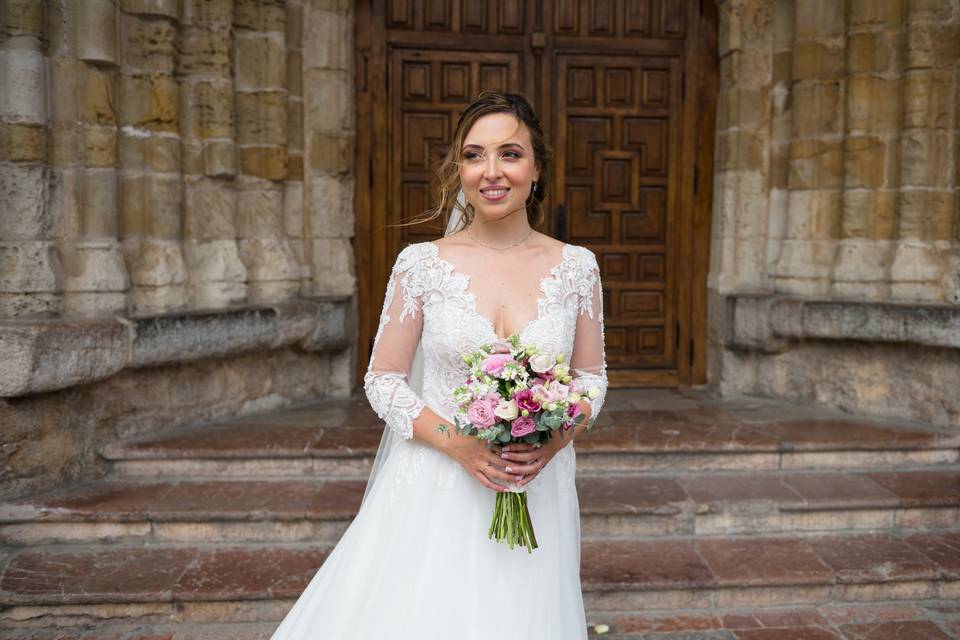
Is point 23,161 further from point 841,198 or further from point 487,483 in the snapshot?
point 841,198

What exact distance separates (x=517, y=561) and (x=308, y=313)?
356 cm

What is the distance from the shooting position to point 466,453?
2.17m

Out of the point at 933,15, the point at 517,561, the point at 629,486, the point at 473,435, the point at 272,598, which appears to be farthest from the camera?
the point at 933,15

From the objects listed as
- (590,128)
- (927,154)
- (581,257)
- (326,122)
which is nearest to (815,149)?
(927,154)

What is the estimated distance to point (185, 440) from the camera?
4.65 m

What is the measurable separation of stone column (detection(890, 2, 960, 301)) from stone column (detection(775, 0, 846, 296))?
1.39 feet

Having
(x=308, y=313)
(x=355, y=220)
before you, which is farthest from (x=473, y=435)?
(x=355, y=220)

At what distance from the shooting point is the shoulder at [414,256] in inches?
92.0

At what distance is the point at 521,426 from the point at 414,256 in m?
0.65

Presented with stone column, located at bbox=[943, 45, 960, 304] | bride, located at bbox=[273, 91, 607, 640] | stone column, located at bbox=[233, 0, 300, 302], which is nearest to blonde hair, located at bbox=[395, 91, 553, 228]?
bride, located at bbox=[273, 91, 607, 640]

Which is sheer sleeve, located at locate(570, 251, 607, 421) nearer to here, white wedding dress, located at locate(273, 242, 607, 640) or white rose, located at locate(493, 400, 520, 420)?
white wedding dress, located at locate(273, 242, 607, 640)

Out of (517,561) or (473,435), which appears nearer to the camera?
(473,435)

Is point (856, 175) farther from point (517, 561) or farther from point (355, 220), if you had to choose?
point (517, 561)

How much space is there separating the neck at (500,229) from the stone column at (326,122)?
3.59 metres
